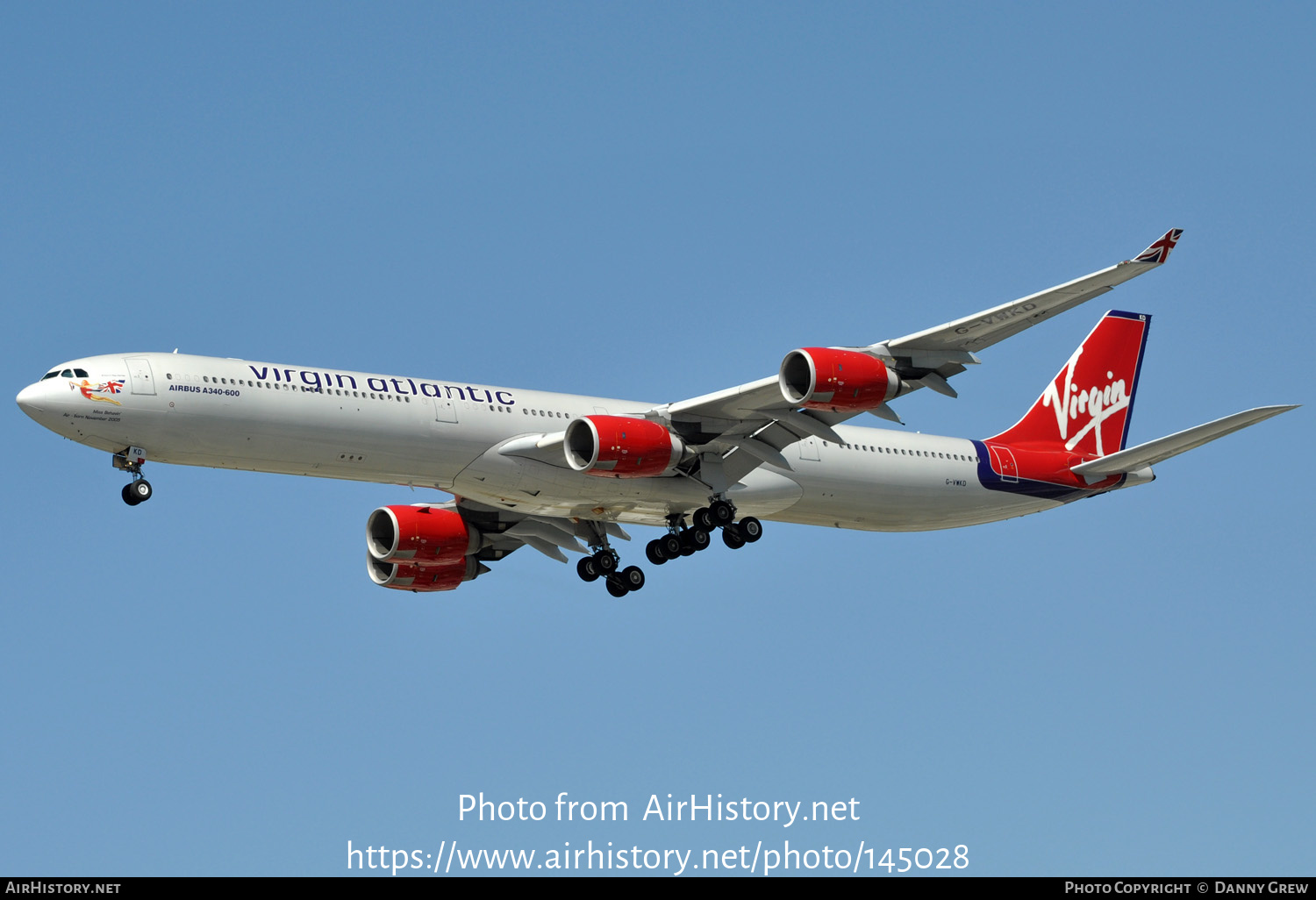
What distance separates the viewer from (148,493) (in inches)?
1462

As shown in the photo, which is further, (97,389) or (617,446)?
(617,446)

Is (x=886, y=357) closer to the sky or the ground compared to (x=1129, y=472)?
closer to the ground

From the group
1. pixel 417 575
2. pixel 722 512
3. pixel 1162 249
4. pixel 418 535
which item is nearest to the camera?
pixel 1162 249

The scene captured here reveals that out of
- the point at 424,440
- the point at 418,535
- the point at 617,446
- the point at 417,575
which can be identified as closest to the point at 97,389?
the point at 424,440

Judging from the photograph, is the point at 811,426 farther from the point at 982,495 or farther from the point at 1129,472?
the point at 1129,472

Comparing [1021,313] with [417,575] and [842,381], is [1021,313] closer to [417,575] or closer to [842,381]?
[842,381]

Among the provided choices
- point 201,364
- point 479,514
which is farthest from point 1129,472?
point 201,364

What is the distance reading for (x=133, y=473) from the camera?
37.1 meters

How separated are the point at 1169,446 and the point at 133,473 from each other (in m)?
26.6

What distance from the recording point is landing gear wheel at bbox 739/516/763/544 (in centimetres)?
4256

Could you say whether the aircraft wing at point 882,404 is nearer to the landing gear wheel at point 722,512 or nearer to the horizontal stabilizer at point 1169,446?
the landing gear wheel at point 722,512

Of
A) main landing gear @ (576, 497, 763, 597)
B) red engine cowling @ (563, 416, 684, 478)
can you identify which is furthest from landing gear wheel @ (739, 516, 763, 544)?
red engine cowling @ (563, 416, 684, 478)

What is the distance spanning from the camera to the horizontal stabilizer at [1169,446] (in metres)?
38.5

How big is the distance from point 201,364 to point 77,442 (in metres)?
3.25
